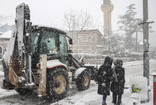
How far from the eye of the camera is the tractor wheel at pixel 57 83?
18.0ft

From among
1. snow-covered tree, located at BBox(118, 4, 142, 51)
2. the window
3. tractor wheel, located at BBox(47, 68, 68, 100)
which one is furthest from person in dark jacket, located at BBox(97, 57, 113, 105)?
snow-covered tree, located at BBox(118, 4, 142, 51)

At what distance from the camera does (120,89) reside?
16.5 feet

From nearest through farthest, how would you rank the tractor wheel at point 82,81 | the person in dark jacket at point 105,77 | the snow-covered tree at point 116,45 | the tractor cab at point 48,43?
1. the person in dark jacket at point 105,77
2. the tractor cab at point 48,43
3. the tractor wheel at point 82,81
4. the snow-covered tree at point 116,45

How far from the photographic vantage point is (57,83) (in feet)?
19.0

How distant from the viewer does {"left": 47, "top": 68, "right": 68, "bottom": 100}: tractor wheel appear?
549cm

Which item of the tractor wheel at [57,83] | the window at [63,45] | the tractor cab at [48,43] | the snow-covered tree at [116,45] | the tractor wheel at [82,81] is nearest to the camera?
the tractor wheel at [57,83]

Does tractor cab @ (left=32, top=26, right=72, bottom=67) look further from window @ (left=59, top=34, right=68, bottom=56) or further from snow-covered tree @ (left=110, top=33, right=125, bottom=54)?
snow-covered tree @ (left=110, top=33, right=125, bottom=54)

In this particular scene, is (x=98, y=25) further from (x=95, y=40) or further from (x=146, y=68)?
(x=146, y=68)

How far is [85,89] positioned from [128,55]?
1053 inches

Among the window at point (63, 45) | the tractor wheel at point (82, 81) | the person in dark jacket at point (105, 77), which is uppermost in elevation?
the window at point (63, 45)

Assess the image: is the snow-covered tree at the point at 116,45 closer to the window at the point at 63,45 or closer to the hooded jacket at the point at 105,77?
the window at the point at 63,45

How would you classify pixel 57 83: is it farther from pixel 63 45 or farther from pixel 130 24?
pixel 130 24

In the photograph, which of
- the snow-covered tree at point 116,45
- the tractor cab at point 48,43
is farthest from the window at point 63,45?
the snow-covered tree at point 116,45

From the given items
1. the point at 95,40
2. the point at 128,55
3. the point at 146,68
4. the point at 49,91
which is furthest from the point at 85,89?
the point at 95,40
